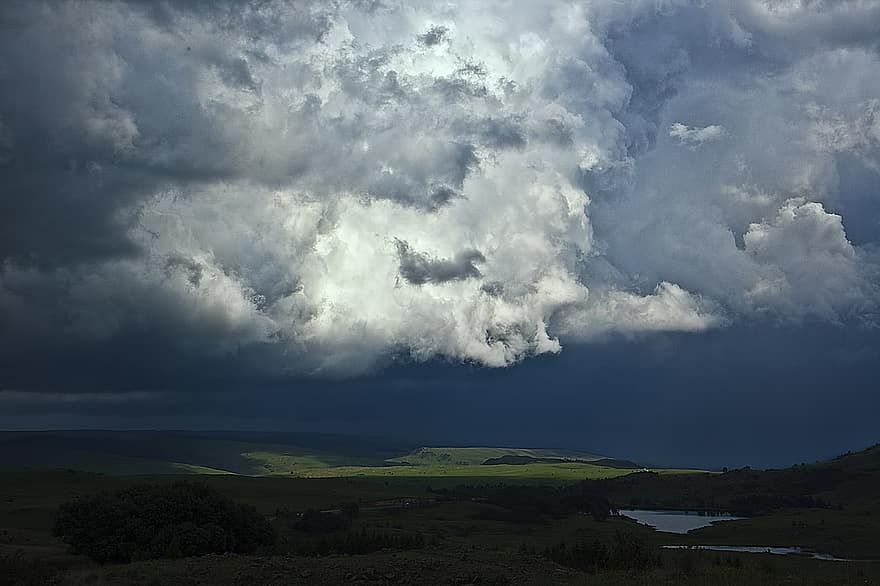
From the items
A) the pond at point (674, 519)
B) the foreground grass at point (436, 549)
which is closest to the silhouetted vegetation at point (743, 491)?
the pond at point (674, 519)

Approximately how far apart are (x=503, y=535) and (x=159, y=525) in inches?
2214

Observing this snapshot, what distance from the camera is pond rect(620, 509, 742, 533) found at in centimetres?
13012

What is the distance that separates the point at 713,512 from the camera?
6225 inches

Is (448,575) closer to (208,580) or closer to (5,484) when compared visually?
(208,580)

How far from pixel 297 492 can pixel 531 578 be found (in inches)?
5262

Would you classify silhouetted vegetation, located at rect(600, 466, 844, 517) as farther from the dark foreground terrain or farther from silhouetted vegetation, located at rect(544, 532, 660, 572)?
silhouetted vegetation, located at rect(544, 532, 660, 572)

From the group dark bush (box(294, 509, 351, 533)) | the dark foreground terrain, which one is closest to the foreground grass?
the dark foreground terrain

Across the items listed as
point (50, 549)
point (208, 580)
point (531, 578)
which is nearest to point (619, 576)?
point (531, 578)

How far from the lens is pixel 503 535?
105562 mm

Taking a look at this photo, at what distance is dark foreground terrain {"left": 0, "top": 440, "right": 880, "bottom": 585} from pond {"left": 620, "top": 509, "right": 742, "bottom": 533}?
5177 mm

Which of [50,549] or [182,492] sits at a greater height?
[182,492]

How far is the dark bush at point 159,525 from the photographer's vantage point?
2223 inches

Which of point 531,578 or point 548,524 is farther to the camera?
point 548,524

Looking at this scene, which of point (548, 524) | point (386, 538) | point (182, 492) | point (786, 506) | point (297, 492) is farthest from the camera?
point (297, 492)
